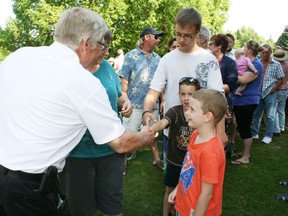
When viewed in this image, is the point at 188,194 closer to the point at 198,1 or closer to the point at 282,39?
the point at 198,1

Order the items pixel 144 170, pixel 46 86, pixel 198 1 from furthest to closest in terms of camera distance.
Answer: pixel 198 1
pixel 144 170
pixel 46 86

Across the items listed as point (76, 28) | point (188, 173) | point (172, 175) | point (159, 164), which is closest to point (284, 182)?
point (159, 164)

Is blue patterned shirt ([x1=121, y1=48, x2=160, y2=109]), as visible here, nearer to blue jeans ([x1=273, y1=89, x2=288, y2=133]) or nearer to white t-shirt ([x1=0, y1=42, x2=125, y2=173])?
white t-shirt ([x1=0, y1=42, x2=125, y2=173])

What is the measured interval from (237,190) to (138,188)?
1450 millimetres

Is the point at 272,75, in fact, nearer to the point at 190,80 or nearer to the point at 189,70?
the point at 189,70

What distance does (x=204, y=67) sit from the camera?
2.81 m

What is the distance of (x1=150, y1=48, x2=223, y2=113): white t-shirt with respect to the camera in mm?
2812

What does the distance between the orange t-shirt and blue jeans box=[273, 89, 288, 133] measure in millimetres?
5533

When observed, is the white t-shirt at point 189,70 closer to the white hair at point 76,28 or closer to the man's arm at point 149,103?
the man's arm at point 149,103

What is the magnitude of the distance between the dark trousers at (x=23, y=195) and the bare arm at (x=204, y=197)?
97 centimetres

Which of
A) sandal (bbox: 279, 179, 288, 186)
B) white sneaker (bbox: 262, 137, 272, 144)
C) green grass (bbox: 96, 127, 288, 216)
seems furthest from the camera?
white sneaker (bbox: 262, 137, 272, 144)

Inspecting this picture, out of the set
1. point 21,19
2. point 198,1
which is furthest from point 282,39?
point 21,19

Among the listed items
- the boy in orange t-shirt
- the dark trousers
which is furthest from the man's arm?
the dark trousers

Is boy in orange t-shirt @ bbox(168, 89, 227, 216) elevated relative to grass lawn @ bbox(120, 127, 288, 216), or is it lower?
elevated
